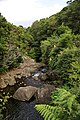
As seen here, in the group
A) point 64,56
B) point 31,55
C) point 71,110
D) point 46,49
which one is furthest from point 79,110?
point 31,55

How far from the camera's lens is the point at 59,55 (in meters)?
15.6

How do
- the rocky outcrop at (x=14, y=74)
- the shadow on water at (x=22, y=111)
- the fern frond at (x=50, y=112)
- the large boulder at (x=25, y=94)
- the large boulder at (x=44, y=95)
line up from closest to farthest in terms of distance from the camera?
the fern frond at (x=50, y=112) < the shadow on water at (x=22, y=111) < the large boulder at (x=44, y=95) < the large boulder at (x=25, y=94) < the rocky outcrop at (x=14, y=74)

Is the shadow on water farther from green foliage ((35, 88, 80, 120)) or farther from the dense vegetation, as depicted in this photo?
green foliage ((35, 88, 80, 120))

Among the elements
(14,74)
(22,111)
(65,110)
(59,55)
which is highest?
(65,110)

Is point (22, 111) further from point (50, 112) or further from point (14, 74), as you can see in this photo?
point (50, 112)

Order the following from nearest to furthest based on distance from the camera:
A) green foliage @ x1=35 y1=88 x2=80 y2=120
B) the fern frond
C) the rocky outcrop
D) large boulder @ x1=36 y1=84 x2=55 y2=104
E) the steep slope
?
green foliage @ x1=35 y1=88 x2=80 y2=120 → the fern frond → large boulder @ x1=36 y1=84 x2=55 y2=104 → the rocky outcrop → the steep slope

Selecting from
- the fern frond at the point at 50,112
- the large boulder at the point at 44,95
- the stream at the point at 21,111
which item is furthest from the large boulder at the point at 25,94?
the fern frond at the point at 50,112

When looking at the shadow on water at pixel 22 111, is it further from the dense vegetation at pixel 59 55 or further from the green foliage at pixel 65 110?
the green foliage at pixel 65 110

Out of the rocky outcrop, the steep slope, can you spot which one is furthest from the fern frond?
the steep slope

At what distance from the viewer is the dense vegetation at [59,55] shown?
10.9 feet

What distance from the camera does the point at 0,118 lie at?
1178cm

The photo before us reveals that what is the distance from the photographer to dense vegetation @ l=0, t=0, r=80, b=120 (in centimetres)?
331

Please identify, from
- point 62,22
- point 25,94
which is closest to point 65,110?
point 25,94

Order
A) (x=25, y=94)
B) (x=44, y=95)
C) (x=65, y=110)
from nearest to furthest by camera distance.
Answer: (x=65, y=110), (x=44, y=95), (x=25, y=94)
